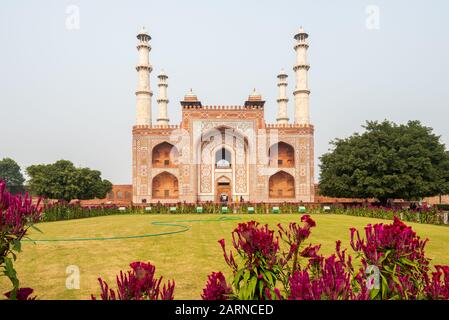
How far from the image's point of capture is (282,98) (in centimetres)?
3938

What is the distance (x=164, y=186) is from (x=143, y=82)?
10982 millimetres

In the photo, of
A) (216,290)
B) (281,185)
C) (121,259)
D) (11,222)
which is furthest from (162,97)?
(216,290)

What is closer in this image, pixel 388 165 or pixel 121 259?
pixel 121 259

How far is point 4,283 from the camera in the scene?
5.67m

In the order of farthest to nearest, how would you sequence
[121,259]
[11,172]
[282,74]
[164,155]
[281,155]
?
[11,172] < [282,74] < [164,155] < [281,155] < [121,259]

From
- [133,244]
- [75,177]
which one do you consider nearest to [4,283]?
[133,244]

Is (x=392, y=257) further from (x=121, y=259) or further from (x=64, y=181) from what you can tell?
(x=64, y=181)

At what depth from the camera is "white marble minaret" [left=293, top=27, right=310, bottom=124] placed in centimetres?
3259

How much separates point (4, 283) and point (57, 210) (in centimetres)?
1551

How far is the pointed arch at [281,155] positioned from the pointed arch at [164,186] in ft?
34.5

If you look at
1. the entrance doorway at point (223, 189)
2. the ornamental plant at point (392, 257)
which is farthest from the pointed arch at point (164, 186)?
the ornamental plant at point (392, 257)

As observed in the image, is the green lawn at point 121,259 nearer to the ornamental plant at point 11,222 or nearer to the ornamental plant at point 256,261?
the ornamental plant at point 256,261
